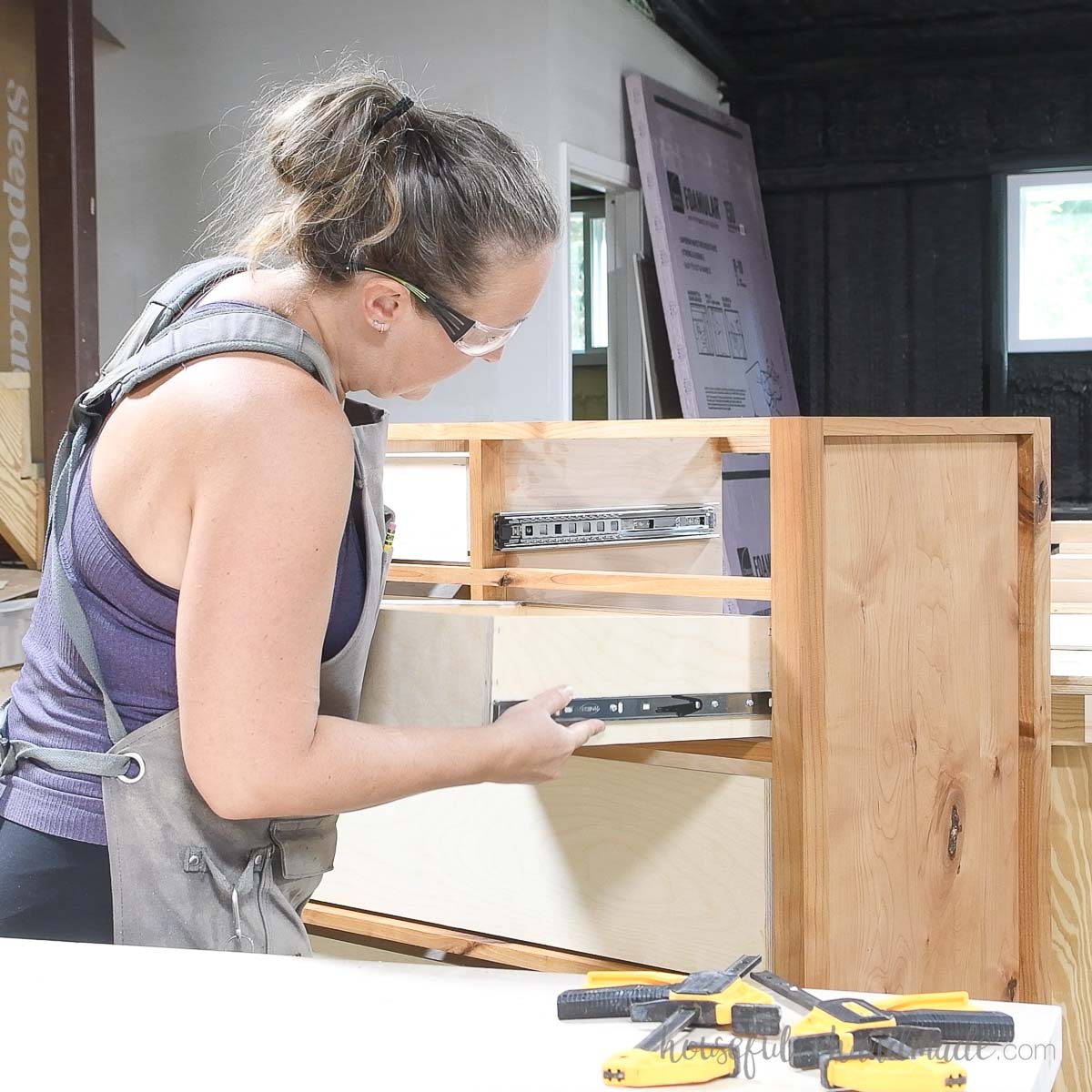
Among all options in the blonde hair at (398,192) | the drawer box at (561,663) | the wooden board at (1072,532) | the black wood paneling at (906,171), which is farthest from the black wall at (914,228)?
the blonde hair at (398,192)

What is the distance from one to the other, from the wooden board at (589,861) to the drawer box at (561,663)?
152 millimetres

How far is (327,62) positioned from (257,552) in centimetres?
413

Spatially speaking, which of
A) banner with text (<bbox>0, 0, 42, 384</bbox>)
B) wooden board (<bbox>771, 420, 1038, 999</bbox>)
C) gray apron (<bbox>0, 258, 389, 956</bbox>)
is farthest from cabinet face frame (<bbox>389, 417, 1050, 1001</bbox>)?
banner with text (<bbox>0, 0, 42, 384</bbox>)

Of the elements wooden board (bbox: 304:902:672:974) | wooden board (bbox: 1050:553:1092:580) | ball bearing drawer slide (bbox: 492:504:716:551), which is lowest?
wooden board (bbox: 304:902:672:974)

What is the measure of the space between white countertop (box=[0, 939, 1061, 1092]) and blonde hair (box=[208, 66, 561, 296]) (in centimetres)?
60

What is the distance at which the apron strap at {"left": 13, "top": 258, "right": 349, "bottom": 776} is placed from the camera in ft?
→ 3.33

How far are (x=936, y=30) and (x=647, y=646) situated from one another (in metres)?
5.39

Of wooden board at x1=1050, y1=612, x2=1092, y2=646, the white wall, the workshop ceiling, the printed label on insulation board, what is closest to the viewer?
wooden board at x1=1050, y1=612, x2=1092, y2=646

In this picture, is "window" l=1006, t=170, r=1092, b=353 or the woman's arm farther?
"window" l=1006, t=170, r=1092, b=353

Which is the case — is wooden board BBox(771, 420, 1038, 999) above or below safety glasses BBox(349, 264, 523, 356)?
below

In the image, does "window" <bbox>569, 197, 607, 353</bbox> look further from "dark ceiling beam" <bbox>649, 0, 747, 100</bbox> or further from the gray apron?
the gray apron

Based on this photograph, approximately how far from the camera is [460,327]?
115cm

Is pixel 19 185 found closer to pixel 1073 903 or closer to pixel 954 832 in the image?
pixel 954 832

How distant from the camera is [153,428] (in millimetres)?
994
